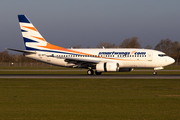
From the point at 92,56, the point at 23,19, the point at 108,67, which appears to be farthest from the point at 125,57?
the point at 23,19

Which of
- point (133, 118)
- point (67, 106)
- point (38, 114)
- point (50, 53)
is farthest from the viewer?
point (50, 53)

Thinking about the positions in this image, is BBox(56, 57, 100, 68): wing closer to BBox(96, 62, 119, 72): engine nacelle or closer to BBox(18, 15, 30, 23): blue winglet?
BBox(96, 62, 119, 72): engine nacelle

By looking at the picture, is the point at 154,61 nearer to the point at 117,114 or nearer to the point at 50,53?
the point at 50,53

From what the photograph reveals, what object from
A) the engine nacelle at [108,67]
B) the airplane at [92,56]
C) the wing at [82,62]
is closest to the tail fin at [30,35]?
the airplane at [92,56]

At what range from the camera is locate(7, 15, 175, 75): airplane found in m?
39.8

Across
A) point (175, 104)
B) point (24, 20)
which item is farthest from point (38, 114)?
point (24, 20)

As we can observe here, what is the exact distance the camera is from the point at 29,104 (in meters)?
13.3

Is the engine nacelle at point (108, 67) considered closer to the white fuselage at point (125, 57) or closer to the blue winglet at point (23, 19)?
the white fuselage at point (125, 57)

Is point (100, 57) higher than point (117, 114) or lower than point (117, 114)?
higher

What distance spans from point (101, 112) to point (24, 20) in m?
35.9

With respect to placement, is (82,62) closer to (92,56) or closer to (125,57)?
(92,56)

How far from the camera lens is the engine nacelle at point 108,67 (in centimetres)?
3803

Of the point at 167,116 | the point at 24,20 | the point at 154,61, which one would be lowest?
the point at 167,116

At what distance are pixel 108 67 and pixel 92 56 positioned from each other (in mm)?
4517
